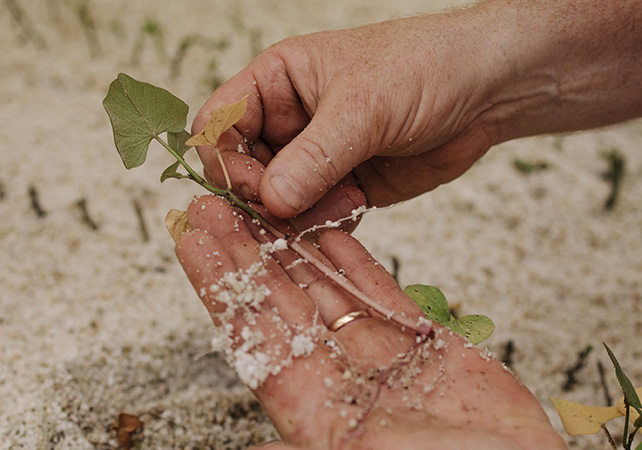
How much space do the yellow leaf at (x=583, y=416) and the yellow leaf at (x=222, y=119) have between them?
806 mm

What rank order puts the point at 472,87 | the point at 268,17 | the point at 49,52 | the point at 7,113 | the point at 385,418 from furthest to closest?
the point at 268,17, the point at 49,52, the point at 7,113, the point at 472,87, the point at 385,418

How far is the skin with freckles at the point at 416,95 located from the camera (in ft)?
3.74

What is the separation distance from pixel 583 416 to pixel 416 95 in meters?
0.76

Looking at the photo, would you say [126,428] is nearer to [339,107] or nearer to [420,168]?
[339,107]

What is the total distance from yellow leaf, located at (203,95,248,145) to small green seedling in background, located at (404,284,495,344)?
51cm

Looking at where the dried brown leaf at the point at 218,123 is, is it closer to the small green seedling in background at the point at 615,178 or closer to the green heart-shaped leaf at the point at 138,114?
the green heart-shaped leaf at the point at 138,114

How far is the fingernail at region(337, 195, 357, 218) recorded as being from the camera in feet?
4.13

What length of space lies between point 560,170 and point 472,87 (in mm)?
1073

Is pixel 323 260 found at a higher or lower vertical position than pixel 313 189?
lower

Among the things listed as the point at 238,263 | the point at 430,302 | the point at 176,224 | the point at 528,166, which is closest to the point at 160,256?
the point at 176,224

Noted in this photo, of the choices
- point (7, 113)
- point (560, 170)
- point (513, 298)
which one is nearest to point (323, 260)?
point (513, 298)

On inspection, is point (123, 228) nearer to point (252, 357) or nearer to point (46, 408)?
point (46, 408)

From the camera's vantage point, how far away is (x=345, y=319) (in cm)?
108

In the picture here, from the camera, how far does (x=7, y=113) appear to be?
212 centimetres
